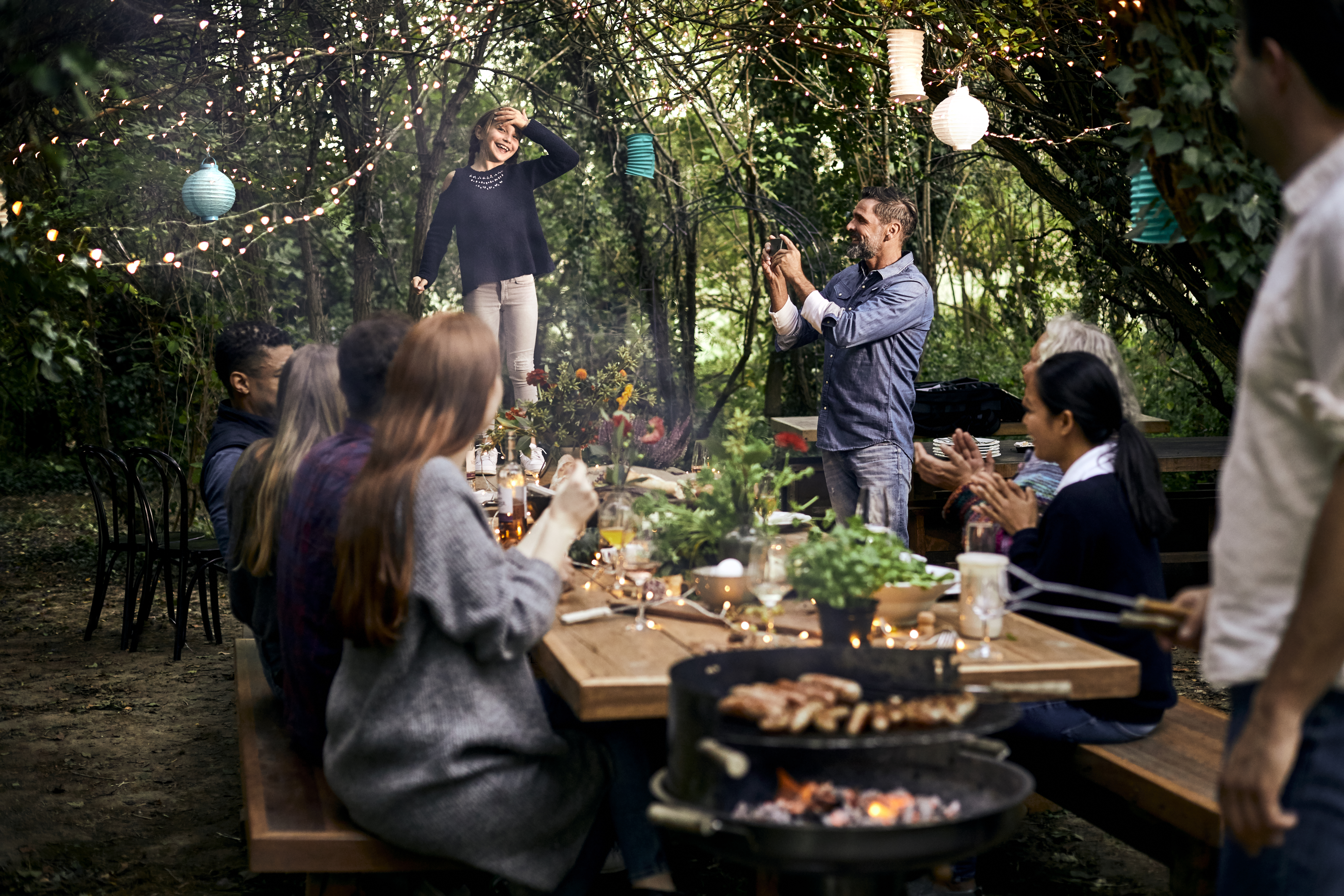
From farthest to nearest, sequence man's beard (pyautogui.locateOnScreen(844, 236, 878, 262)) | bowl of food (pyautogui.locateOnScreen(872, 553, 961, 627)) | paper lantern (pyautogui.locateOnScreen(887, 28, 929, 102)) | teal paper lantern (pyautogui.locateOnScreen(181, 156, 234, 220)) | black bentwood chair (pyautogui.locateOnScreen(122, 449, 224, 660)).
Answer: teal paper lantern (pyautogui.locateOnScreen(181, 156, 234, 220)) → black bentwood chair (pyautogui.locateOnScreen(122, 449, 224, 660)) → paper lantern (pyautogui.locateOnScreen(887, 28, 929, 102)) → man's beard (pyautogui.locateOnScreen(844, 236, 878, 262)) → bowl of food (pyautogui.locateOnScreen(872, 553, 961, 627))

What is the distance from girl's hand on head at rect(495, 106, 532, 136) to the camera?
209 inches

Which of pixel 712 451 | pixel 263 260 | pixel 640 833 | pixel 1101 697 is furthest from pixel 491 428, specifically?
pixel 263 260

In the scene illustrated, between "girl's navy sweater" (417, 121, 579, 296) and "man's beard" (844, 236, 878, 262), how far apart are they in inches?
58.6

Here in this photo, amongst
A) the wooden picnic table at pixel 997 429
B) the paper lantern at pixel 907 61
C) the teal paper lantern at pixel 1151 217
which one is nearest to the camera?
the teal paper lantern at pixel 1151 217

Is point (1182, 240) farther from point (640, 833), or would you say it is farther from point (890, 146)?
point (890, 146)

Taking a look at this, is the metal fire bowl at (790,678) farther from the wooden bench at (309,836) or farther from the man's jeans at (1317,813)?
the wooden bench at (309,836)

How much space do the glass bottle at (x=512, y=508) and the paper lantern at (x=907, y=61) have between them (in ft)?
9.30

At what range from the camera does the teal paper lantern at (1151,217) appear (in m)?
2.86

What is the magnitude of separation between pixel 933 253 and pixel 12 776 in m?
6.60

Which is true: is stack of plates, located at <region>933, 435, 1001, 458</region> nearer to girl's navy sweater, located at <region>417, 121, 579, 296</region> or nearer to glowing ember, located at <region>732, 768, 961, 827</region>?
girl's navy sweater, located at <region>417, 121, 579, 296</region>

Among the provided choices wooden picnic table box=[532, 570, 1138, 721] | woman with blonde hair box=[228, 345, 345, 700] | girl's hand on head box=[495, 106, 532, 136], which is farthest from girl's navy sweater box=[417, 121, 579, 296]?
wooden picnic table box=[532, 570, 1138, 721]

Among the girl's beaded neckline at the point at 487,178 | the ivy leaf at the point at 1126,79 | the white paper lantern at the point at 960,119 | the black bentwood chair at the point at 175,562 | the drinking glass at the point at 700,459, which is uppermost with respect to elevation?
the white paper lantern at the point at 960,119

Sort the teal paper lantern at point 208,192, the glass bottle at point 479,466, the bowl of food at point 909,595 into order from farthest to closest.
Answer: the teal paper lantern at point 208,192, the glass bottle at point 479,466, the bowl of food at point 909,595

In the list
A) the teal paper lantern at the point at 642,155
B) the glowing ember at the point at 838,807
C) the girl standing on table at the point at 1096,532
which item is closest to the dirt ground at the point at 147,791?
the girl standing on table at the point at 1096,532
